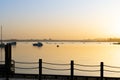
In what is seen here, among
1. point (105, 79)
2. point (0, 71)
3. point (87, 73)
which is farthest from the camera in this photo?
point (87, 73)

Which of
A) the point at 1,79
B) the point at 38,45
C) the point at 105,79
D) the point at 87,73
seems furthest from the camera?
the point at 38,45

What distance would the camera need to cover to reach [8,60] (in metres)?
20.2

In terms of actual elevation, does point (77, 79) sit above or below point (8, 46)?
below

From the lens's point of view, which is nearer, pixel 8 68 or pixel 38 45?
pixel 8 68

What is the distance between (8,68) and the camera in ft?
65.3

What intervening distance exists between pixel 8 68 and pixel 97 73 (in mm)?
32894

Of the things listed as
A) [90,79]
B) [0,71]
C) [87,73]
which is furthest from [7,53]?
[87,73]

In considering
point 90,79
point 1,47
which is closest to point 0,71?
point 90,79

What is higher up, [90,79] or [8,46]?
[8,46]

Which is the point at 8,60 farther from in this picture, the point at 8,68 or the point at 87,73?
the point at 87,73

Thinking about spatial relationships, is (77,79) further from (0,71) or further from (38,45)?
(38,45)

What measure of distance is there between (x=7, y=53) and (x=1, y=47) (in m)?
109

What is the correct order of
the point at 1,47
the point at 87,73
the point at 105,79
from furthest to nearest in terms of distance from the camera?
the point at 1,47, the point at 87,73, the point at 105,79

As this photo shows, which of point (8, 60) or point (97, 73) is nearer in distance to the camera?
point (8, 60)
